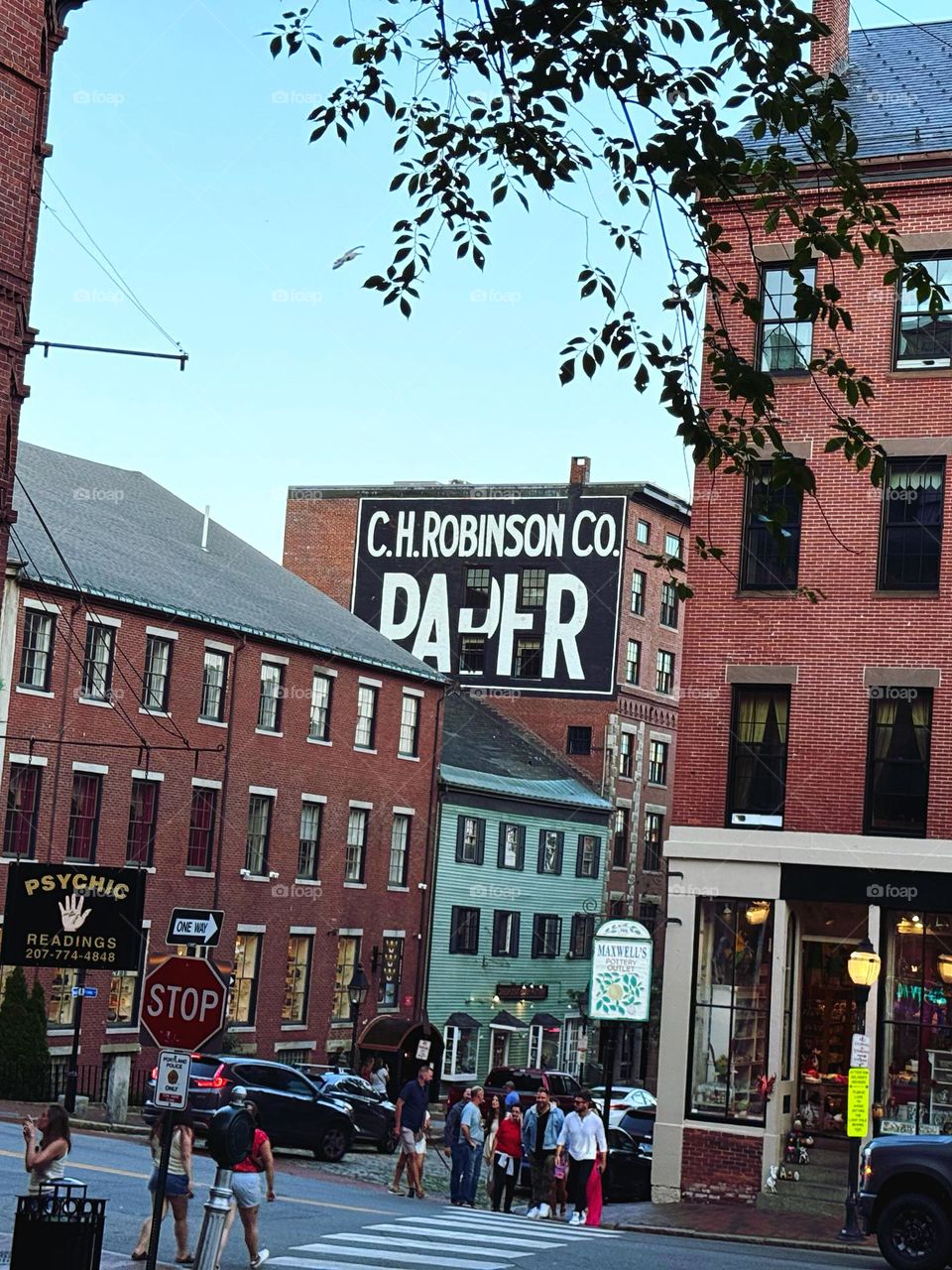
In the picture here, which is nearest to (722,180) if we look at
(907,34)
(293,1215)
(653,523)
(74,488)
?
(293,1215)

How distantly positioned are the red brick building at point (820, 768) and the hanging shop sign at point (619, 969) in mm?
1157

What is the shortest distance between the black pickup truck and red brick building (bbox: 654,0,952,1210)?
A: 267 inches

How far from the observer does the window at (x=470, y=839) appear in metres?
55.3

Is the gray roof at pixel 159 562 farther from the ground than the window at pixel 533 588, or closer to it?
closer to it

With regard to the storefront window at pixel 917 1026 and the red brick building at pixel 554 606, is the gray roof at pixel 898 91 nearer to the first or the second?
the storefront window at pixel 917 1026

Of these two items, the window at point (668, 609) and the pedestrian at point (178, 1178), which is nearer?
the pedestrian at point (178, 1178)

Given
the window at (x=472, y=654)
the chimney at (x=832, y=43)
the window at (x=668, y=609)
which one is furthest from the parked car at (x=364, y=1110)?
the window at (x=668, y=609)

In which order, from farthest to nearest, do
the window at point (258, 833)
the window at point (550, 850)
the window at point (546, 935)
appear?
the window at point (550, 850)
the window at point (546, 935)
the window at point (258, 833)

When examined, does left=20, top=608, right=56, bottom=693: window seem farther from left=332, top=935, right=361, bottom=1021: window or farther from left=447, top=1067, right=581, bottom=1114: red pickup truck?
left=332, top=935, right=361, bottom=1021: window

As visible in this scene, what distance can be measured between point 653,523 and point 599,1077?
22498 mm

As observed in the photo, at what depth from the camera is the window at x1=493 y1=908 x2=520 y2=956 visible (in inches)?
2270

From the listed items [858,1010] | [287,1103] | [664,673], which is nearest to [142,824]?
[287,1103]

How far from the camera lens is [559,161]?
11945 millimetres

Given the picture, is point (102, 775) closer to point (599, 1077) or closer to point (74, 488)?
point (74, 488)
